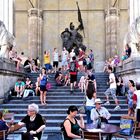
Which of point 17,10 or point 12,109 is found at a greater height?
point 17,10

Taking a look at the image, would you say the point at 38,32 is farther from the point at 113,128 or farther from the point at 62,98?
the point at 113,128

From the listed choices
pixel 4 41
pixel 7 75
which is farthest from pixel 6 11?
pixel 7 75

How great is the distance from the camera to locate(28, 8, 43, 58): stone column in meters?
27.6

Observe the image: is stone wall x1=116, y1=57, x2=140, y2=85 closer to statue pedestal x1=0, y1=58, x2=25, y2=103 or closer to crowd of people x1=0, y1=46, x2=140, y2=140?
crowd of people x1=0, y1=46, x2=140, y2=140

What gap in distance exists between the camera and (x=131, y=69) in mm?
15148

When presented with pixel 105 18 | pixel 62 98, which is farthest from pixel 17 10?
pixel 62 98

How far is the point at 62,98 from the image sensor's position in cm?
1548

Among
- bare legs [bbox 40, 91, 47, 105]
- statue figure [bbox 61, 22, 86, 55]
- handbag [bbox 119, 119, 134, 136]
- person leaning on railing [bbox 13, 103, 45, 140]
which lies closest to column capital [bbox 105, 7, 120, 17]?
statue figure [bbox 61, 22, 86, 55]

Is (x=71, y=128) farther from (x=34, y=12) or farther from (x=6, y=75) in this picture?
(x=34, y=12)

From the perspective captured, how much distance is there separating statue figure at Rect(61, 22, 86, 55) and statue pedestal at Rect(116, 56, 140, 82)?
9.95 metres

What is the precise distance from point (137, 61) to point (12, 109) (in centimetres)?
530

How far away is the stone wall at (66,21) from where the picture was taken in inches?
1115

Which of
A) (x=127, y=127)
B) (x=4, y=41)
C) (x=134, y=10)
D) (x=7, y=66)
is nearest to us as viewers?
(x=127, y=127)

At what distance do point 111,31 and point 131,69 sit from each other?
12.9 metres
